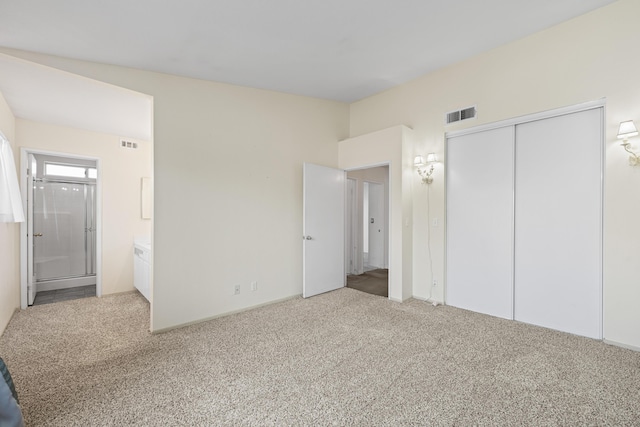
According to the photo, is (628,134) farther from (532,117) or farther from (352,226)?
(352,226)

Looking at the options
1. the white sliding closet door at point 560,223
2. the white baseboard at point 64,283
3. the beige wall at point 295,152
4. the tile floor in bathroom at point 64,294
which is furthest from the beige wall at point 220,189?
the white baseboard at point 64,283

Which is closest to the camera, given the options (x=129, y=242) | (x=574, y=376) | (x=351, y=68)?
(x=574, y=376)

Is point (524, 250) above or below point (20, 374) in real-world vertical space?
above

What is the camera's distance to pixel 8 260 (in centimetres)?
334

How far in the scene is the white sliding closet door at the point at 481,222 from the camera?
11.0ft

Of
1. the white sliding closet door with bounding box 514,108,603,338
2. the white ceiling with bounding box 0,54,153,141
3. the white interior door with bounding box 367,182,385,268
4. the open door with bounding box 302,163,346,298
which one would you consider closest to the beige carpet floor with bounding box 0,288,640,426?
the white sliding closet door with bounding box 514,108,603,338

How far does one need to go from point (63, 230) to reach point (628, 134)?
312 inches

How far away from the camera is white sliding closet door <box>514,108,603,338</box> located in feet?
9.15

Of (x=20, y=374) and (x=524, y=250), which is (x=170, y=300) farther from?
(x=524, y=250)

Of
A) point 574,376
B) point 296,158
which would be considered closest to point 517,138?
point 574,376

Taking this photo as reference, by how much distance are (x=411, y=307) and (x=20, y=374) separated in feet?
12.7

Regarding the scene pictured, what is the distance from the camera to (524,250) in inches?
127

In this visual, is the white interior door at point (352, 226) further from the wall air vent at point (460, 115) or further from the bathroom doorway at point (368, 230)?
the wall air vent at point (460, 115)

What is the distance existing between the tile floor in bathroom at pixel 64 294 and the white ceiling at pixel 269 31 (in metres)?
3.56
